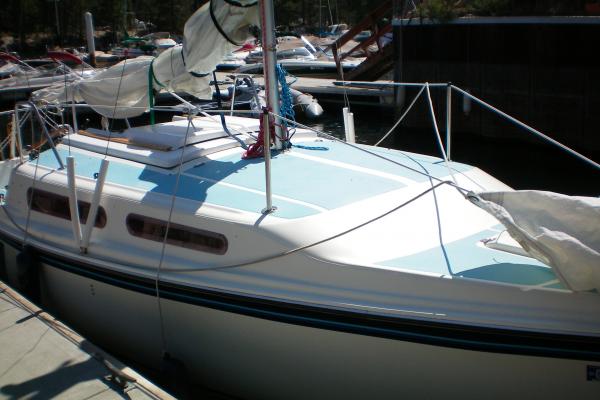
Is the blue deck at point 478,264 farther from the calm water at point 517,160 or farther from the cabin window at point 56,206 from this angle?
the calm water at point 517,160

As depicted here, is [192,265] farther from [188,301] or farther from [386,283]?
[386,283]

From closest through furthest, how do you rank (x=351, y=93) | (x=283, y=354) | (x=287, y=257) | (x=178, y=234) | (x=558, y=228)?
1. (x=558, y=228)
2. (x=287, y=257)
3. (x=283, y=354)
4. (x=178, y=234)
5. (x=351, y=93)

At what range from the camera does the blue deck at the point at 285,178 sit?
612 centimetres

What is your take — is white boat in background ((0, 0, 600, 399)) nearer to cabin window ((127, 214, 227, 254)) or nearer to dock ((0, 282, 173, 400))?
cabin window ((127, 214, 227, 254))

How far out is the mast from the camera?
6695 mm

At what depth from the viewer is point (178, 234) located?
20.5 ft

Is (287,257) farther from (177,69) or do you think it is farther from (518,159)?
(518,159)

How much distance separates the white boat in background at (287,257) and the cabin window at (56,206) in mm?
22

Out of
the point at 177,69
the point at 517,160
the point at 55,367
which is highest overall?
the point at 177,69

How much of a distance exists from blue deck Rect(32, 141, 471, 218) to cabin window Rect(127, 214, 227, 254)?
30 cm

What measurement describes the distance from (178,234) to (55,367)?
1558 mm

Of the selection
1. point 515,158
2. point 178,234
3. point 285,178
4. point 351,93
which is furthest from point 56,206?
point 351,93

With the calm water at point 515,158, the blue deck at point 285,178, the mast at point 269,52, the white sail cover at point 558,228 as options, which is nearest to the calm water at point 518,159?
the calm water at point 515,158

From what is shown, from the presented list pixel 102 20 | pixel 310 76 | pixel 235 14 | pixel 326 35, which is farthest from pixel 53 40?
pixel 235 14
